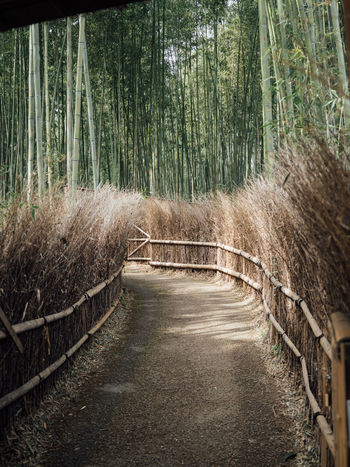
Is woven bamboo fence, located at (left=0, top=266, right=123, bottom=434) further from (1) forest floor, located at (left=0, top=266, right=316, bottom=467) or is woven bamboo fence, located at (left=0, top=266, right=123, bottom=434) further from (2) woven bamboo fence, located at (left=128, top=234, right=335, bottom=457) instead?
(2) woven bamboo fence, located at (left=128, top=234, right=335, bottom=457)

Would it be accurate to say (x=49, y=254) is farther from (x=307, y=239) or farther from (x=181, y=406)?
(x=307, y=239)

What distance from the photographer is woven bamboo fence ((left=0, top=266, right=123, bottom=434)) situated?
246cm

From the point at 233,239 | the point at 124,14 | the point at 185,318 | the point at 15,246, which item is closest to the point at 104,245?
the point at 185,318

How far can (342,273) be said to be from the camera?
1.83 m

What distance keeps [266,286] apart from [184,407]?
2.14 meters

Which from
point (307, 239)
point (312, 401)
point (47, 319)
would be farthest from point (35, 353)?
point (307, 239)

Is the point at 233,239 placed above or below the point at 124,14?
below

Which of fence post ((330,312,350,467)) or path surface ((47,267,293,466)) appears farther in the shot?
path surface ((47,267,293,466))

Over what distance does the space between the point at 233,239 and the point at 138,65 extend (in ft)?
18.0

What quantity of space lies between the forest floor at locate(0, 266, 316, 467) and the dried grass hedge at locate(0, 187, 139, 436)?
39cm

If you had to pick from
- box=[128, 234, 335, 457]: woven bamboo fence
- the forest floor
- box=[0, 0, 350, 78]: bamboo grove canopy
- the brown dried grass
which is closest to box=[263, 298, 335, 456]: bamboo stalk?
box=[128, 234, 335, 457]: woven bamboo fence

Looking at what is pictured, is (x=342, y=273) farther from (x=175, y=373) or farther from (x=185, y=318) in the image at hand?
(x=185, y=318)

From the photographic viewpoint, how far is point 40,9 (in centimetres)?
230

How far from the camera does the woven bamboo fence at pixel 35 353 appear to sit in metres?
2.46
